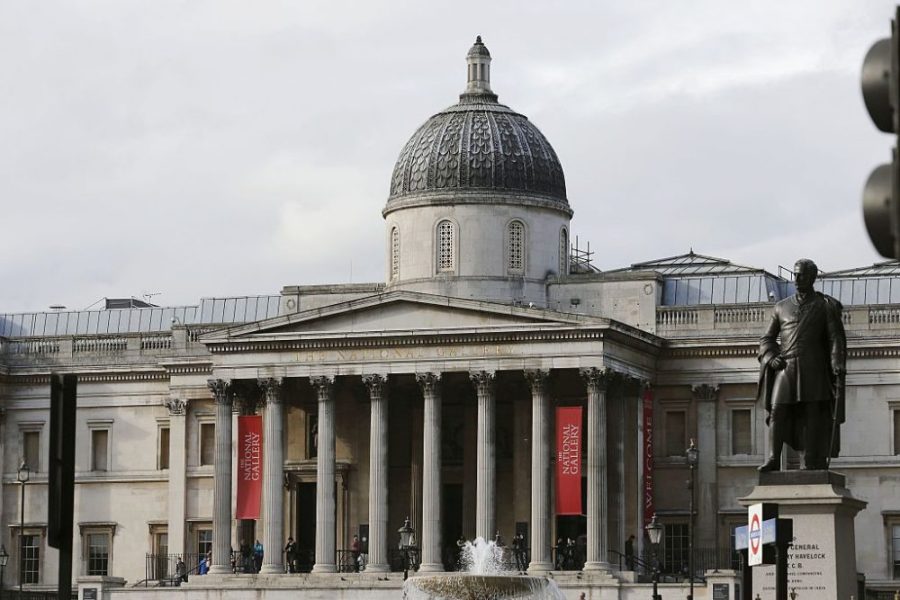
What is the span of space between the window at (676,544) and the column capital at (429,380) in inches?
411

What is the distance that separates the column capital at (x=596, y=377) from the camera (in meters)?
74.2

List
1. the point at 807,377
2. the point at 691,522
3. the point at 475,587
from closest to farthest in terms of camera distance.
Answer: the point at 807,377 → the point at 475,587 → the point at 691,522

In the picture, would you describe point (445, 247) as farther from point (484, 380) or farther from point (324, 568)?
point (324, 568)

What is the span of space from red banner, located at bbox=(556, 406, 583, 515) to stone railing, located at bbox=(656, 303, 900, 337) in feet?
24.8

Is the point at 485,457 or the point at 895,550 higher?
the point at 485,457

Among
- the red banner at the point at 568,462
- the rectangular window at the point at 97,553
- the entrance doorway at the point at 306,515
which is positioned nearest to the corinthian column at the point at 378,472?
the red banner at the point at 568,462

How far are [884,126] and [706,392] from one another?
221ft

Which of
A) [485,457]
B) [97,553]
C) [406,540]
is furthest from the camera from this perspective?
[97,553]

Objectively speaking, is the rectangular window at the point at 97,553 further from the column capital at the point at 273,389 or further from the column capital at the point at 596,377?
the column capital at the point at 596,377

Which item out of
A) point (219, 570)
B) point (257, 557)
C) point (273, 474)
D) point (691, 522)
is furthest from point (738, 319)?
point (219, 570)

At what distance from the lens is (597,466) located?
74312 mm

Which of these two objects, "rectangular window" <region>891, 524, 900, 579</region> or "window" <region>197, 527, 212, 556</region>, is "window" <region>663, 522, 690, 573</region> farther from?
"window" <region>197, 527, 212, 556</region>

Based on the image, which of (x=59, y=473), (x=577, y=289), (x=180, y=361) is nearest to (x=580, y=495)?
(x=577, y=289)

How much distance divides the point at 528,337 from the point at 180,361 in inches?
639
